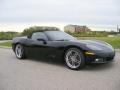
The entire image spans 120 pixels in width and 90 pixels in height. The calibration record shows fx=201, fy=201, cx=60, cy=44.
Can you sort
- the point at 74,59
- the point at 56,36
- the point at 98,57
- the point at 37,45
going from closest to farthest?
1. the point at 98,57
2. the point at 74,59
3. the point at 56,36
4. the point at 37,45

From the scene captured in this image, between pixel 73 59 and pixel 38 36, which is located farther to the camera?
pixel 38 36

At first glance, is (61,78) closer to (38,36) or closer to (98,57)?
(98,57)

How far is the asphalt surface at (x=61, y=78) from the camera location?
423 cm

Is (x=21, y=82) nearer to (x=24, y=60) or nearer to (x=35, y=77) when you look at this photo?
(x=35, y=77)

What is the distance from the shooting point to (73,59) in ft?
19.4

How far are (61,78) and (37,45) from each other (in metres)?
2.35

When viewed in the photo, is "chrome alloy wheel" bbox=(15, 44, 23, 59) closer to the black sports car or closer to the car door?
the black sports car

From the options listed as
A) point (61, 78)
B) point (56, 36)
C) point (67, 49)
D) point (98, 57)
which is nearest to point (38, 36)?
point (56, 36)

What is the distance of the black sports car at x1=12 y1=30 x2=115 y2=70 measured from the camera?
5.63m

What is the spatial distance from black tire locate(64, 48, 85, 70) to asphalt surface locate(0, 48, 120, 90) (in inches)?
6.5

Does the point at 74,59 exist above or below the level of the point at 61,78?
above

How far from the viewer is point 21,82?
15.1 ft

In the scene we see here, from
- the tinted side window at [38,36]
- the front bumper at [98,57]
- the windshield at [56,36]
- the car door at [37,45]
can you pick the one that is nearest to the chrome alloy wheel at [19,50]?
the car door at [37,45]

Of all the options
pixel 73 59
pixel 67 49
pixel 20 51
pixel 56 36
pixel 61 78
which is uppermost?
pixel 56 36
